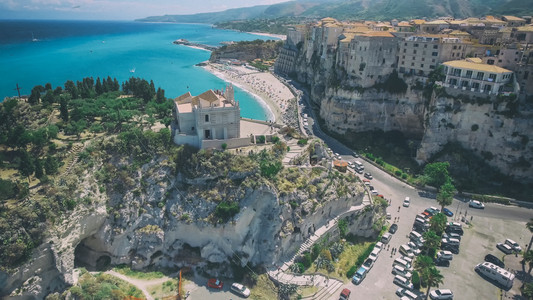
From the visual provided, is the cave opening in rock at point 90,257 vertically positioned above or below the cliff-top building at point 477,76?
below

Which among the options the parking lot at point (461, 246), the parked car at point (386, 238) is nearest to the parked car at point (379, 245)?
the parked car at point (386, 238)

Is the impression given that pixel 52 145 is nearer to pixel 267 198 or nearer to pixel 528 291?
pixel 267 198

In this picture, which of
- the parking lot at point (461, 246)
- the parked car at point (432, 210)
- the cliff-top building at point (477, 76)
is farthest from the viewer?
the cliff-top building at point (477, 76)

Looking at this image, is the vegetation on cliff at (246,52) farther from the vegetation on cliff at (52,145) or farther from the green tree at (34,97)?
the green tree at (34,97)

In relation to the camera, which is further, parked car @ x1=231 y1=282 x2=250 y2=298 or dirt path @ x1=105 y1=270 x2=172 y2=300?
dirt path @ x1=105 y1=270 x2=172 y2=300

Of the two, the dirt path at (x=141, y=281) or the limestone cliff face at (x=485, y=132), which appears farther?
the limestone cliff face at (x=485, y=132)

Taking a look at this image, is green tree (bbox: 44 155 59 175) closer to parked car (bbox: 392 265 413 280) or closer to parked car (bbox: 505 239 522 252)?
parked car (bbox: 392 265 413 280)

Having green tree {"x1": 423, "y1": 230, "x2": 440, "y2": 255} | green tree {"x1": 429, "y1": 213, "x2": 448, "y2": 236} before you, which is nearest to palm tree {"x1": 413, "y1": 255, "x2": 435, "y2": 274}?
green tree {"x1": 423, "y1": 230, "x2": 440, "y2": 255}

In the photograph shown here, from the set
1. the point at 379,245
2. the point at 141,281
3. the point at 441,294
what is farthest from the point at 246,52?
the point at 441,294

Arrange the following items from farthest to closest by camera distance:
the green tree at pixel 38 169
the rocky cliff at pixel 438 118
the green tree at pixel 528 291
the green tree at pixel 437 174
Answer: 1. the rocky cliff at pixel 438 118
2. the green tree at pixel 437 174
3. the green tree at pixel 38 169
4. the green tree at pixel 528 291
